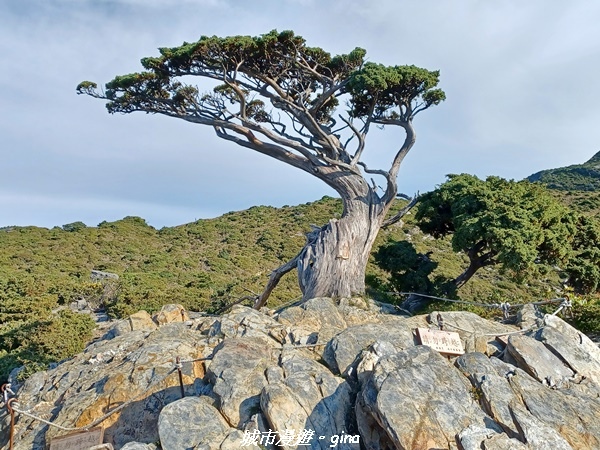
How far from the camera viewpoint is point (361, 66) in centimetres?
1381

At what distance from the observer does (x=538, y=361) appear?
711cm

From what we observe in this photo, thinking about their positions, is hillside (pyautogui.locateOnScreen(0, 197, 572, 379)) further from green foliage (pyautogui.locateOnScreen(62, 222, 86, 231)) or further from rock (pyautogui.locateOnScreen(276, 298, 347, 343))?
rock (pyautogui.locateOnScreen(276, 298, 347, 343))

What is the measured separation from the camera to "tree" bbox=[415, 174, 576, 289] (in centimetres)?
Answer: 1097

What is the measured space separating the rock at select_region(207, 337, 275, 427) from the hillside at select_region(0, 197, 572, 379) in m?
5.62

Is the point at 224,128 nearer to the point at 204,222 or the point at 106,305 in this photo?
the point at 106,305

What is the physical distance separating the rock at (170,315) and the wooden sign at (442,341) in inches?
251

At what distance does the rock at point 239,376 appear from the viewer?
6387mm

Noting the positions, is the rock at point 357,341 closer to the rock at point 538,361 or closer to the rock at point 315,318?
the rock at point 315,318

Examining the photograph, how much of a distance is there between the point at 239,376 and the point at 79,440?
2.37m

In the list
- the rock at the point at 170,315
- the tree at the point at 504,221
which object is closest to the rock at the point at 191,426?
the rock at the point at 170,315

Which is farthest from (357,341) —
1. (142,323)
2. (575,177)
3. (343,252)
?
(575,177)

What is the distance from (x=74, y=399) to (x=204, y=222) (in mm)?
33275

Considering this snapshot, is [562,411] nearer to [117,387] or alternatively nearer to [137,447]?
[137,447]

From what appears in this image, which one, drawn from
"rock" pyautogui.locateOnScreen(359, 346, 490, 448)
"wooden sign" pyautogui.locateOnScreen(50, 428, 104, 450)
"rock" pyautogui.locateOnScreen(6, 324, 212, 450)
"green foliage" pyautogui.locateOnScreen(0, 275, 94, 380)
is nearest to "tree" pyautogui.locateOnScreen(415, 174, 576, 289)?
"rock" pyautogui.locateOnScreen(359, 346, 490, 448)
